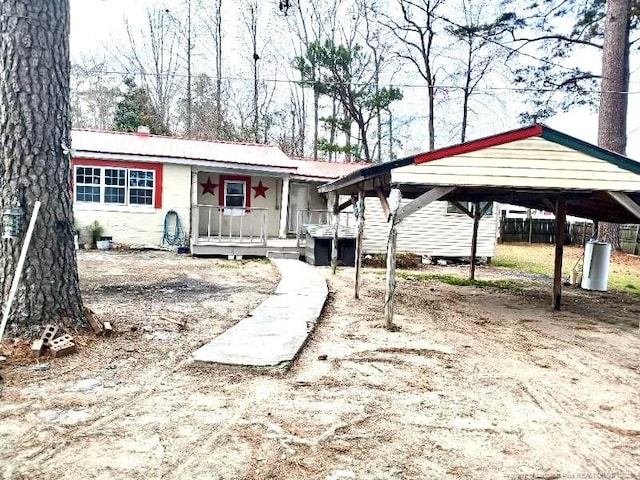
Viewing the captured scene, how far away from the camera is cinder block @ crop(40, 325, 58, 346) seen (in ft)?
14.4

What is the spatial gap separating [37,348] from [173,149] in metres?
11.4

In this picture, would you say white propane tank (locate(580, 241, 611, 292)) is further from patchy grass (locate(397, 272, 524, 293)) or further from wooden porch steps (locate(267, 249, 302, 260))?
wooden porch steps (locate(267, 249, 302, 260))

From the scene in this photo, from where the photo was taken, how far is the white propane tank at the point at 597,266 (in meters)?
11.0

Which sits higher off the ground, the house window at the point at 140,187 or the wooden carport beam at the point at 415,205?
the house window at the point at 140,187

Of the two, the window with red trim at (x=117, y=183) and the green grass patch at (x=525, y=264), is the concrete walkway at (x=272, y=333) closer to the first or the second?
the window with red trim at (x=117, y=183)

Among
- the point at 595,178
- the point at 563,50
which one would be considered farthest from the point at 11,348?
the point at 563,50

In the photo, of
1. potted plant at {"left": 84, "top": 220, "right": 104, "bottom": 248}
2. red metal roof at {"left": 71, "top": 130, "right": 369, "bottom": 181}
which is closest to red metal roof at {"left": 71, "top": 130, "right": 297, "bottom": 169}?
red metal roof at {"left": 71, "top": 130, "right": 369, "bottom": 181}

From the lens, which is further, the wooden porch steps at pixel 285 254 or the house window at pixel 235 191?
the house window at pixel 235 191

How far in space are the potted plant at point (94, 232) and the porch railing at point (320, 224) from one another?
5711 millimetres

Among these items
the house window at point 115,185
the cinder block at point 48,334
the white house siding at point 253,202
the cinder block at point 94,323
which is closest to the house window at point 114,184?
the house window at point 115,185

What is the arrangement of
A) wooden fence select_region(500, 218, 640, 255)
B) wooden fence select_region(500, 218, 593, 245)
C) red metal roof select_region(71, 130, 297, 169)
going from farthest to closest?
wooden fence select_region(500, 218, 593, 245) → wooden fence select_region(500, 218, 640, 255) → red metal roof select_region(71, 130, 297, 169)

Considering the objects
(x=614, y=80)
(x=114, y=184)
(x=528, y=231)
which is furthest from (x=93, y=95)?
(x=528, y=231)

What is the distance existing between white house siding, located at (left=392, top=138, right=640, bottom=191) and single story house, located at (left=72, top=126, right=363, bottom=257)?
7220 mm

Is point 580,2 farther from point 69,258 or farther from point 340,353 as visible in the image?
point 69,258
